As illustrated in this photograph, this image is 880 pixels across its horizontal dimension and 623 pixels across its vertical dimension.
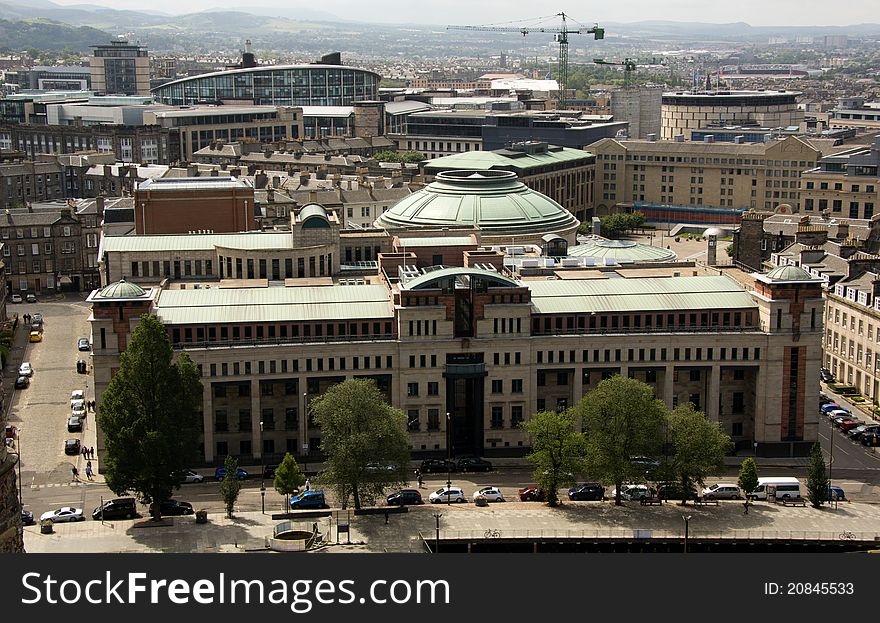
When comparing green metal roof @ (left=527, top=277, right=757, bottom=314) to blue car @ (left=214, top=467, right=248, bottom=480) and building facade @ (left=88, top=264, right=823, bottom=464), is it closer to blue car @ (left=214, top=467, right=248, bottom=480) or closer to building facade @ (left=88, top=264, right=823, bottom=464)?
building facade @ (left=88, top=264, right=823, bottom=464)

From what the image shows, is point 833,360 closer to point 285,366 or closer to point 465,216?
point 465,216

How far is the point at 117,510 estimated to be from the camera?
109000 millimetres

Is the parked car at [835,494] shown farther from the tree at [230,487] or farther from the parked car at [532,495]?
the tree at [230,487]

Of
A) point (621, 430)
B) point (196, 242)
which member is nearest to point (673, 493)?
point (621, 430)

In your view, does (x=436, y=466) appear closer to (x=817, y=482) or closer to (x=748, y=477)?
(x=748, y=477)

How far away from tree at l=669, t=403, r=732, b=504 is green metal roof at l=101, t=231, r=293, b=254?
52.5 metres

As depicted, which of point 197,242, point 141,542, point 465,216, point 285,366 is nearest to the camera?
point 141,542

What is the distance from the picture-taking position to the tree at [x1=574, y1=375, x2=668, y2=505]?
109 metres

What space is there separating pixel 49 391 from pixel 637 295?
2436 inches

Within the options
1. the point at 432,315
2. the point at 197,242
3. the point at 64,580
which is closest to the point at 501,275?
the point at 432,315

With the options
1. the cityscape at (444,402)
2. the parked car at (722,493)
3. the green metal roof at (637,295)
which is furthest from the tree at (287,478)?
the parked car at (722,493)

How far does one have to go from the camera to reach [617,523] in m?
106

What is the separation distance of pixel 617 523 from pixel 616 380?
1253 centimetres

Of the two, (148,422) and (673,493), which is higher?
(148,422)
